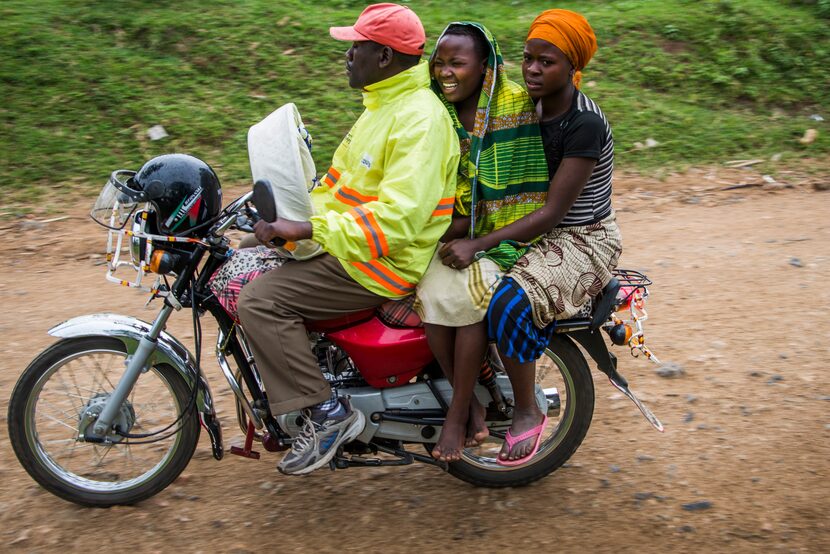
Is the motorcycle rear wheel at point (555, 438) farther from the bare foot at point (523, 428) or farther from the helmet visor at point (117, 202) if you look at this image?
the helmet visor at point (117, 202)

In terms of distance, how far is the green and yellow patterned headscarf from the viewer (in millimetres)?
3156

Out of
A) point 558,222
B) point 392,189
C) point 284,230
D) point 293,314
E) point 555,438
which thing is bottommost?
point 555,438

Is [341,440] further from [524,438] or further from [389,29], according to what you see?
[389,29]

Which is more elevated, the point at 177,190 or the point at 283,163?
the point at 283,163

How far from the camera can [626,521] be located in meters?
3.46

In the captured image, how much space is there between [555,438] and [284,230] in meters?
1.54

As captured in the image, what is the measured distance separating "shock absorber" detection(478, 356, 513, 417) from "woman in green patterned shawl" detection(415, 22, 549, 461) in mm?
191

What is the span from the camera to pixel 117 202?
3.09 metres

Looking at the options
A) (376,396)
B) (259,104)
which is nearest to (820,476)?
(376,396)

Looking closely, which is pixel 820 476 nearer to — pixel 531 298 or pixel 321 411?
pixel 531 298

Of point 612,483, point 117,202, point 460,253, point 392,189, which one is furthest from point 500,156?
point 612,483

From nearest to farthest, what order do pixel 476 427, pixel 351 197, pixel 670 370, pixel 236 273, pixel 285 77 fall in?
pixel 351 197 → pixel 236 273 → pixel 476 427 → pixel 670 370 → pixel 285 77

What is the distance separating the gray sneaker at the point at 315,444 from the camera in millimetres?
3260

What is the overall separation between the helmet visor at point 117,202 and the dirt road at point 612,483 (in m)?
1.23
